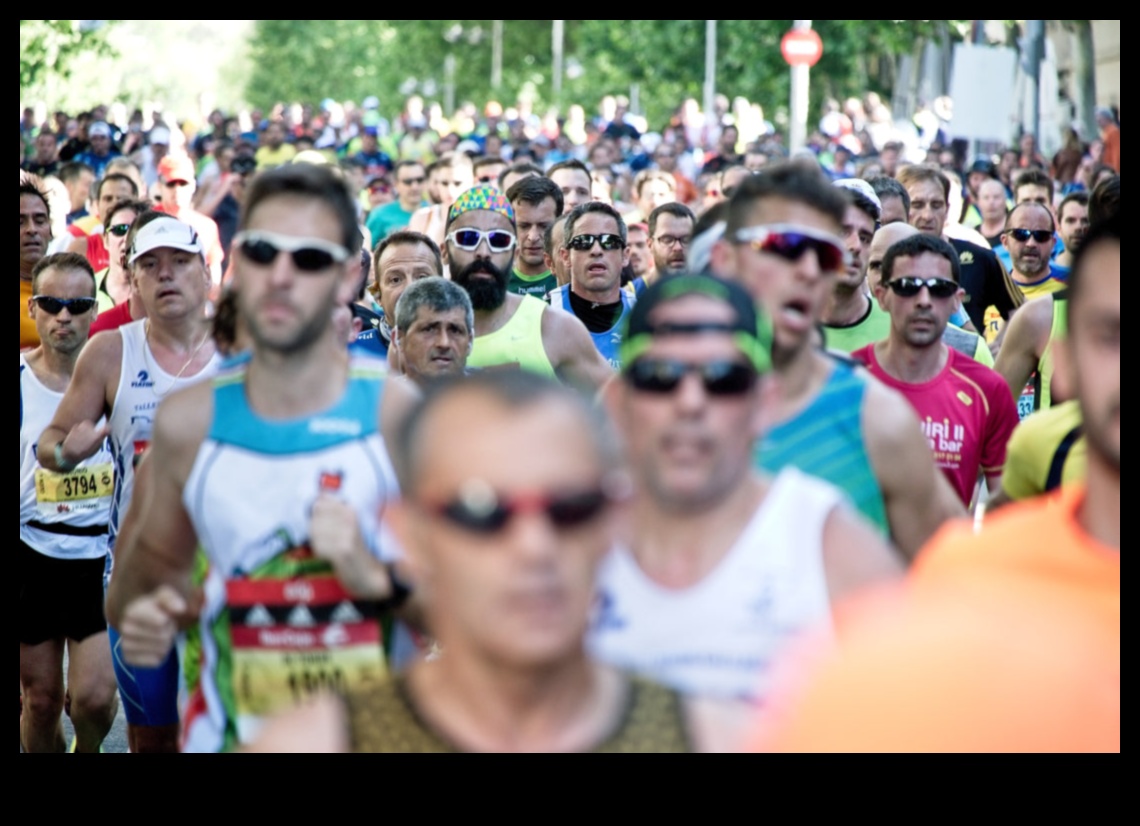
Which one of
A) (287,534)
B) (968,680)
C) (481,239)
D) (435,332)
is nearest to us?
(968,680)

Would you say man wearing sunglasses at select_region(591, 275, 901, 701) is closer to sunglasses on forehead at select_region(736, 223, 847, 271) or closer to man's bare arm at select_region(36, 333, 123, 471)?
sunglasses on forehead at select_region(736, 223, 847, 271)

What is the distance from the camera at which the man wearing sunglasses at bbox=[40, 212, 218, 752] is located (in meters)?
6.19

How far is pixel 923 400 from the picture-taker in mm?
6562

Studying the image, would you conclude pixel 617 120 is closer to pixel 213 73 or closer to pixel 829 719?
pixel 829 719

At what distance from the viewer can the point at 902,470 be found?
14.6 feet

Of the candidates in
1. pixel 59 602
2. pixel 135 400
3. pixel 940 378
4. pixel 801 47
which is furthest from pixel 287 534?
pixel 801 47

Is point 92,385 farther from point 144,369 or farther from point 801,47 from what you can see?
point 801,47

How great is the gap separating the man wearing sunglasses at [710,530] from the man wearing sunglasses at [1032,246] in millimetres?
7756

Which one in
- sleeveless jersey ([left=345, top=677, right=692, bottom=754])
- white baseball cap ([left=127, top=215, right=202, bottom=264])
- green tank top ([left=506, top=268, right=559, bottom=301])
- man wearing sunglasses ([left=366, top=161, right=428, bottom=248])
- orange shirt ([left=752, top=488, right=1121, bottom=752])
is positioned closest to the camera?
orange shirt ([left=752, top=488, right=1121, bottom=752])

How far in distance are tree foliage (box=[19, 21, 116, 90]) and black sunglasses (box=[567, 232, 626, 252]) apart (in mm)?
19611

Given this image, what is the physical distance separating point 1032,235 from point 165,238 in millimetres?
5773

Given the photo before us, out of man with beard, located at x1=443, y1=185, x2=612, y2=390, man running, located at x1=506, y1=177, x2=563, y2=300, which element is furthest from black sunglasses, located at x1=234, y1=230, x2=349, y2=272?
man running, located at x1=506, y1=177, x2=563, y2=300
